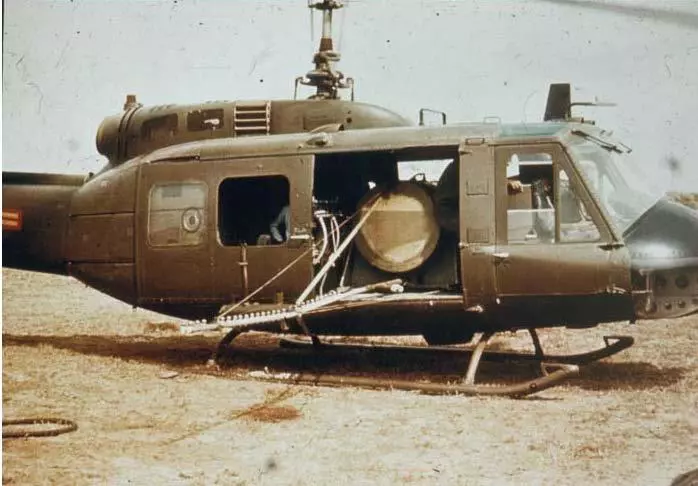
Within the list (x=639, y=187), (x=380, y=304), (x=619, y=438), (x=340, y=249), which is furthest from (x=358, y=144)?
(x=619, y=438)

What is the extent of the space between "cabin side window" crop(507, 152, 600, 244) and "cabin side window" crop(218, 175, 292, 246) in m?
2.61

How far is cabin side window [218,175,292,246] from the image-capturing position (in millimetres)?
8961

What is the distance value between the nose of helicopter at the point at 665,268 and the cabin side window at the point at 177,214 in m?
4.32

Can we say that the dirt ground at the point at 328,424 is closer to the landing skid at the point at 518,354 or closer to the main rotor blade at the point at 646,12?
the landing skid at the point at 518,354

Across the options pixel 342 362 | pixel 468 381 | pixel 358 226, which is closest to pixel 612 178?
pixel 468 381

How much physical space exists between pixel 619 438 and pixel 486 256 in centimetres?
219

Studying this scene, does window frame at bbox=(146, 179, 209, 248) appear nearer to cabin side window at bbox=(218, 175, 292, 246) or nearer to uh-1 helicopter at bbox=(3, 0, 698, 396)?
uh-1 helicopter at bbox=(3, 0, 698, 396)

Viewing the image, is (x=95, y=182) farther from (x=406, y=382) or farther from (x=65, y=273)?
(x=406, y=382)

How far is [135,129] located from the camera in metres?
9.54

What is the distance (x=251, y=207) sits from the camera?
9.39 m

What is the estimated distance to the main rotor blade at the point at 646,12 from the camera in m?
6.18

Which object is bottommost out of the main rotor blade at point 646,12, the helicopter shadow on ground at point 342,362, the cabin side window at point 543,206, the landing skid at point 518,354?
the helicopter shadow on ground at point 342,362

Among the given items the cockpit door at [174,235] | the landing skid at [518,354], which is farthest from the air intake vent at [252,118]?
the landing skid at [518,354]

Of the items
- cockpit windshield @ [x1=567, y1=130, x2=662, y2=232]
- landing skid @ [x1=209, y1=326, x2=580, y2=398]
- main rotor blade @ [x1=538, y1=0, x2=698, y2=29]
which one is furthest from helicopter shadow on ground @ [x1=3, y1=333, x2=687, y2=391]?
main rotor blade @ [x1=538, y1=0, x2=698, y2=29]
